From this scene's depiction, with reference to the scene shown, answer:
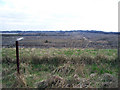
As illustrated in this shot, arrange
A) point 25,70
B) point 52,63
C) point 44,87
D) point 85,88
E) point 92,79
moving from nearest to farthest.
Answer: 1. point 85,88
2. point 44,87
3. point 92,79
4. point 25,70
5. point 52,63

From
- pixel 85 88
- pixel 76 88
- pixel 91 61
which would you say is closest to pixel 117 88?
pixel 85 88

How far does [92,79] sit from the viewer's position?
5863 mm

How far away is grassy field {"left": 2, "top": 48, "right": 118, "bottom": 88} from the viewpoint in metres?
5.38

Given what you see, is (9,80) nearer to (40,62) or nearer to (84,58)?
(40,62)

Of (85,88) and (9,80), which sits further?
(9,80)

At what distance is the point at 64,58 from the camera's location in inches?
330

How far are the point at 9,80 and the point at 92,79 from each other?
11.5 feet

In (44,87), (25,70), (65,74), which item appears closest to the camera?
(44,87)

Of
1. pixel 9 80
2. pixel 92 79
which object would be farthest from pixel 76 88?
pixel 9 80

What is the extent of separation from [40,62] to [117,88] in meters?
4.87

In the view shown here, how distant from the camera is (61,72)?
6.70 m

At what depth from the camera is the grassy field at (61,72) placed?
17.7ft

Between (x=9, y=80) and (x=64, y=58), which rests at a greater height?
(x=64, y=58)

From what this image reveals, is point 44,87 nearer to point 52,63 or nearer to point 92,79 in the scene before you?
point 92,79
